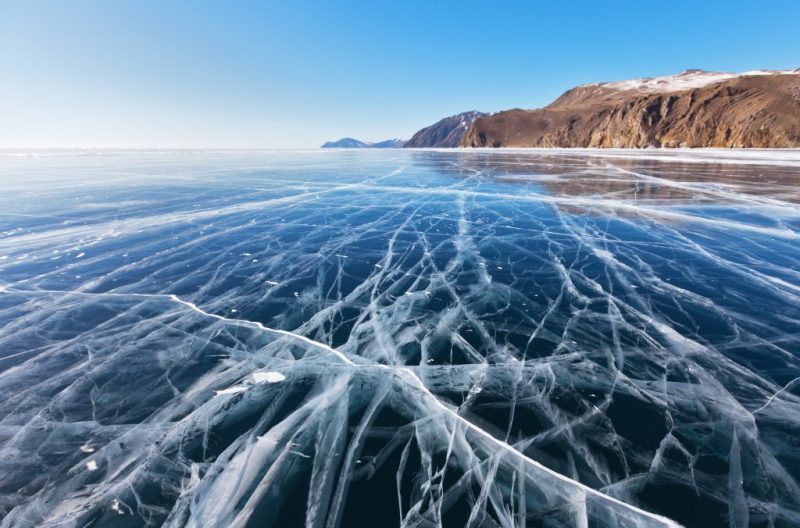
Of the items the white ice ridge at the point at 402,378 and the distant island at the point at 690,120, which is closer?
the white ice ridge at the point at 402,378

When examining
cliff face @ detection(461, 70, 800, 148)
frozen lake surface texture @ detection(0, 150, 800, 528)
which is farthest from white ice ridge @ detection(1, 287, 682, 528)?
cliff face @ detection(461, 70, 800, 148)

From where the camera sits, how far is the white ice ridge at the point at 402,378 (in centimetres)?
213

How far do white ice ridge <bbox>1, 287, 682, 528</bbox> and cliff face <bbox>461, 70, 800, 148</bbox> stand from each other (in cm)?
7012

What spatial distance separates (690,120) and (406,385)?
83.3m

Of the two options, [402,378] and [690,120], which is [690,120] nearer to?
[690,120]

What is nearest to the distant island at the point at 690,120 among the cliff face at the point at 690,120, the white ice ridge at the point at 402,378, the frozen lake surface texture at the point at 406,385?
the cliff face at the point at 690,120

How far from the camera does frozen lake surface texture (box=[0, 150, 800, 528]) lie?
2184 millimetres

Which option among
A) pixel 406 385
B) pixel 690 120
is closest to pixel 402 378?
pixel 406 385

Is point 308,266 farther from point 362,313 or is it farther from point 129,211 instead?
point 129,211

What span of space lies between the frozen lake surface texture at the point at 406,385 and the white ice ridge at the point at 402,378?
0.08ft

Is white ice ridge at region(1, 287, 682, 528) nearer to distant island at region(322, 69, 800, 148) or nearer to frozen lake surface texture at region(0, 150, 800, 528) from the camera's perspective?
frozen lake surface texture at region(0, 150, 800, 528)

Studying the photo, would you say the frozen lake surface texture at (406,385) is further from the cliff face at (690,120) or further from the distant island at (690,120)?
the cliff face at (690,120)

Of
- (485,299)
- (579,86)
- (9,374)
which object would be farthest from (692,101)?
(579,86)

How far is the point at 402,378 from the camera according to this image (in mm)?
3283
